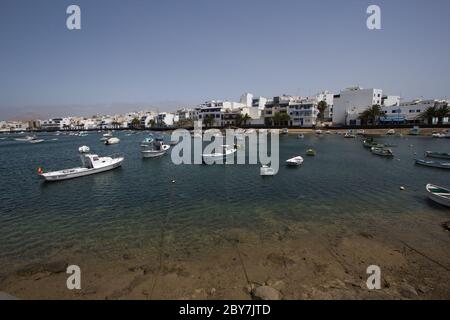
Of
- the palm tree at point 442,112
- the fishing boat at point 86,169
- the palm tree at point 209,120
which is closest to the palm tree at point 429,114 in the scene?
the palm tree at point 442,112

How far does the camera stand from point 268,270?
11648mm

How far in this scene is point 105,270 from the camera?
12.0 metres

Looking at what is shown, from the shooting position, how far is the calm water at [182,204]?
15.4 meters

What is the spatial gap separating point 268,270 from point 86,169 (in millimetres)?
31447

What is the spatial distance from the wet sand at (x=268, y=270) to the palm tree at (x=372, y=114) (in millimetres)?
104596

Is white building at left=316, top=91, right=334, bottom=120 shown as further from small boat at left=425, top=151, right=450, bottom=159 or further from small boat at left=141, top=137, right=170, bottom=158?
small boat at left=141, top=137, right=170, bottom=158

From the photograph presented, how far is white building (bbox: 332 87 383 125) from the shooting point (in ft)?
377

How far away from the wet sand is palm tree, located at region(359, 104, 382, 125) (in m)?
105

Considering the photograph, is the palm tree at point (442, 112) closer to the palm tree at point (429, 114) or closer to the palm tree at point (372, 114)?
the palm tree at point (429, 114)

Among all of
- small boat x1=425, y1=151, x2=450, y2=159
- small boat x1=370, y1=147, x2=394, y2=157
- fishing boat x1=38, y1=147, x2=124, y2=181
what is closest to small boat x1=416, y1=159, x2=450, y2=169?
small boat x1=370, y1=147, x2=394, y2=157

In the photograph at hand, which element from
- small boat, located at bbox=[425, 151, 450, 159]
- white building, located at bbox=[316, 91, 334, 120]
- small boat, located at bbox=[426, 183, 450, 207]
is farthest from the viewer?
white building, located at bbox=[316, 91, 334, 120]

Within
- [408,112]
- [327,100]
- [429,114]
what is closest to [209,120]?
[327,100]

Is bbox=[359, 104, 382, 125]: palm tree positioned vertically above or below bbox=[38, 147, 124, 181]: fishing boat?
above
